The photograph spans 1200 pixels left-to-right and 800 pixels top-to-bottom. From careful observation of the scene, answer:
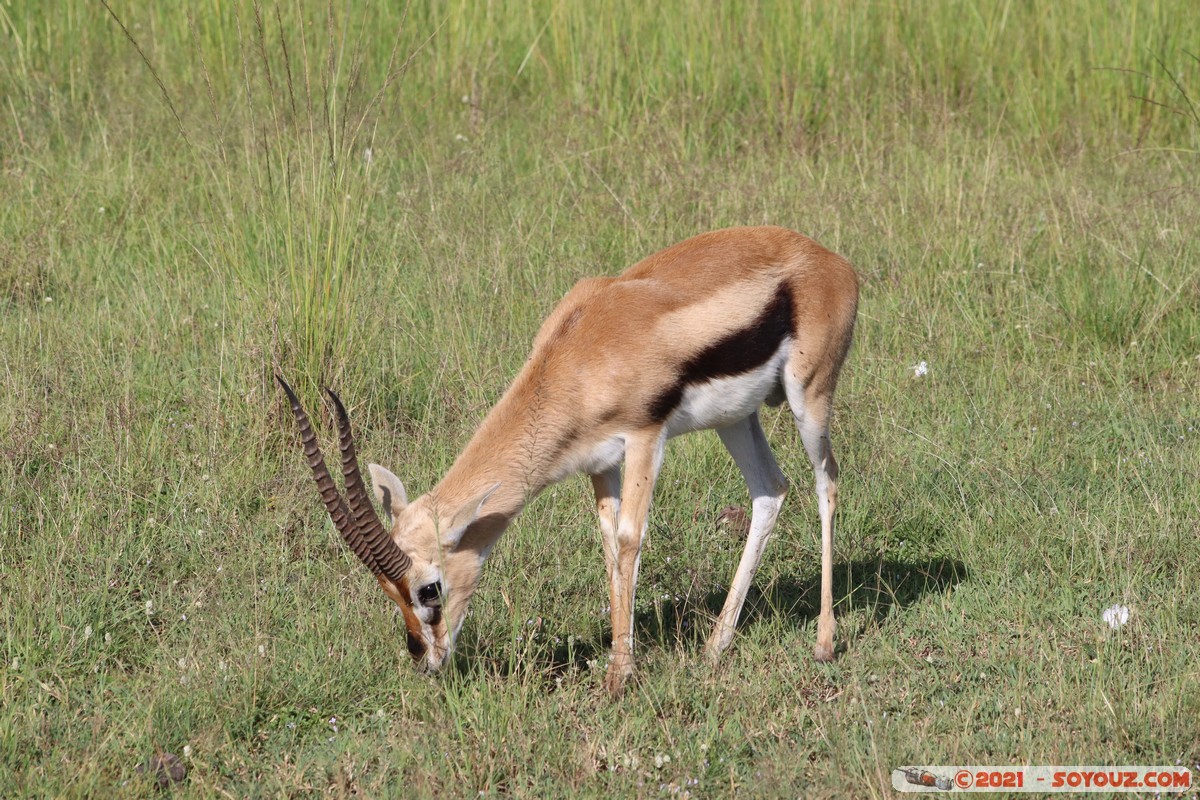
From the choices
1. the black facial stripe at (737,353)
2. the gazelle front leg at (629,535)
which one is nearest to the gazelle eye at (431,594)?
the gazelle front leg at (629,535)

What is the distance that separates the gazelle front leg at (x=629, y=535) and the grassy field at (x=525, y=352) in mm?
125

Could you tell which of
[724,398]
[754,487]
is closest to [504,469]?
[724,398]

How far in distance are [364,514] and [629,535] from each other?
0.96 m

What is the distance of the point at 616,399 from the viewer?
4145mm

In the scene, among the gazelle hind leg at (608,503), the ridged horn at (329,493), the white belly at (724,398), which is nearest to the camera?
the ridged horn at (329,493)

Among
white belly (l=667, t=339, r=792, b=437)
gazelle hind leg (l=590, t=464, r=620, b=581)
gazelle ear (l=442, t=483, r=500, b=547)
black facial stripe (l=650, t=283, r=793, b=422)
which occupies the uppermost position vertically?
black facial stripe (l=650, t=283, r=793, b=422)

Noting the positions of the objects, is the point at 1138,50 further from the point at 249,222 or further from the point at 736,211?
the point at 249,222

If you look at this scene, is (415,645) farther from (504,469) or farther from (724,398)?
(724,398)

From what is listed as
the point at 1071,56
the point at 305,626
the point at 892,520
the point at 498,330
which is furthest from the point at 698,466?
the point at 1071,56

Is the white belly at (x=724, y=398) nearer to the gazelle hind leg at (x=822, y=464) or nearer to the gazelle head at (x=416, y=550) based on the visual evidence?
the gazelle hind leg at (x=822, y=464)

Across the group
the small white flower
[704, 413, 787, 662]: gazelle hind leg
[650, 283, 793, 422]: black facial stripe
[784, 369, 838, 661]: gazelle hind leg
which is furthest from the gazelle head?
the small white flower

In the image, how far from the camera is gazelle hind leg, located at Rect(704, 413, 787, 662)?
4695 mm

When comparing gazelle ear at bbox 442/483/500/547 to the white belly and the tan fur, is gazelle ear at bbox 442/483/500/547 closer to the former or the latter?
the tan fur

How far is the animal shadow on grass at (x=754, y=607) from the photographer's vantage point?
4332mm
